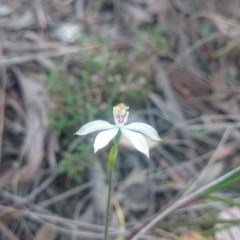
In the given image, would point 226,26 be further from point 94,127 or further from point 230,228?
point 94,127

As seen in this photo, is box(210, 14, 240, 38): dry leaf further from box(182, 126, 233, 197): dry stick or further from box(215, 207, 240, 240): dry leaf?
box(215, 207, 240, 240): dry leaf

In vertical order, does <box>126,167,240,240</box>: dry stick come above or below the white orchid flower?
below

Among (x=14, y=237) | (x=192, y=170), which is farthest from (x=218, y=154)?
(x=14, y=237)

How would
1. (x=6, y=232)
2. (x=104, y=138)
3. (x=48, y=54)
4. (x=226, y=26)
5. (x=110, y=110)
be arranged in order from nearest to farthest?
(x=104, y=138)
(x=6, y=232)
(x=110, y=110)
(x=48, y=54)
(x=226, y=26)

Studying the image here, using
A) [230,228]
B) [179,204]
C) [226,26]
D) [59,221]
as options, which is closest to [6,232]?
[59,221]

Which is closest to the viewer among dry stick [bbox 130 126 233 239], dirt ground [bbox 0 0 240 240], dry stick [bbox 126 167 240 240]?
dry stick [bbox 126 167 240 240]

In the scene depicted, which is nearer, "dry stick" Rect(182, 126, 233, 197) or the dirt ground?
the dirt ground

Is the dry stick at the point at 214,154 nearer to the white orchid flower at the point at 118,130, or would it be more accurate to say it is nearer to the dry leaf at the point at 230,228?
the dry leaf at the point at 230,228

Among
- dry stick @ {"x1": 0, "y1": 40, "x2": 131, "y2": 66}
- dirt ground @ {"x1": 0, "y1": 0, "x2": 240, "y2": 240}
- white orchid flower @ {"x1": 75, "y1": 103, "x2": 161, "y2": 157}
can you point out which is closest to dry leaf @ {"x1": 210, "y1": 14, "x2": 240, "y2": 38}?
dirt ground @ {"x1": 0, "y1": 0, "x2": 240, "y2": 240}

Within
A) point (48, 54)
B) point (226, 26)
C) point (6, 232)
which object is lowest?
point (6, 232)

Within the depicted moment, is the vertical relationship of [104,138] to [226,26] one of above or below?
below

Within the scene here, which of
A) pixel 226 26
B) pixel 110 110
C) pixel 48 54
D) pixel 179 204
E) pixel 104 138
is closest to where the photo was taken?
pixel 104 138
